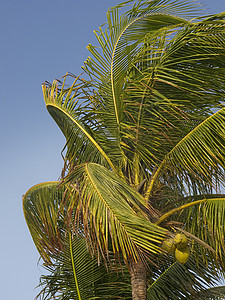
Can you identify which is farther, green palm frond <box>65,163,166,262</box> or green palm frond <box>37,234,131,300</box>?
green palm frond <box>37,234,131,300</box>

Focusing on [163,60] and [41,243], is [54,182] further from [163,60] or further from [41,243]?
[163,60]

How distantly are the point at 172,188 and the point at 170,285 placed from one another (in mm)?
1606

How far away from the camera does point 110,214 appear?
5.35 metres

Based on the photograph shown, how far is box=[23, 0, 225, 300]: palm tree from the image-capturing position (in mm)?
5801

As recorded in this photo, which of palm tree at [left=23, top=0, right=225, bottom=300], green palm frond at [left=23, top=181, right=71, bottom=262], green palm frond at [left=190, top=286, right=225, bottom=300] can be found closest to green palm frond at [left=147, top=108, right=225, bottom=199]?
palm tree at [left=23, top=0, right=225, bottom=300]

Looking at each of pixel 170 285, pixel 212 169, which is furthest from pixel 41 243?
pixel 212 169

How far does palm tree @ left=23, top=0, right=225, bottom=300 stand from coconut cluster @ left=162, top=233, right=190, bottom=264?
0.02m

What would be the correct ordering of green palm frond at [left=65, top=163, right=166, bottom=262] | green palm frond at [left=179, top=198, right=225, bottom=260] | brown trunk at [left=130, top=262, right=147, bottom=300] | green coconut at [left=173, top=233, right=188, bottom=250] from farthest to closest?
brown trunk at [left=130, top=262, right=147, bottom=300] < green palm frond at [left=179, top=198, right=225, bottom=260] < green coconut at [left=173, top=233, right=188, bottom=250] < green palm frond at [left=65, top=163, right=166, bottom=262]

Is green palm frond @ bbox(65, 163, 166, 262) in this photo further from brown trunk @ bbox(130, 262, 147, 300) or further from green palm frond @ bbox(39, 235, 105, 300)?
green palm frond @ bbox(39, 235, 105, 300)

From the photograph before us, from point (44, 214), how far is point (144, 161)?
1.86 m

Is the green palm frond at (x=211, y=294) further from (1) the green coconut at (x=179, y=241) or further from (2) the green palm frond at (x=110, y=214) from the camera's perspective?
(2) the green palm frond at (x=110, y=214)

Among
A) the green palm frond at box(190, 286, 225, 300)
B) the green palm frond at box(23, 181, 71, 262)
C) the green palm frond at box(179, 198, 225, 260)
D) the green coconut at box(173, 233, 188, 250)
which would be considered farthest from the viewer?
the green palm frond at box(190, 286, 225, 300)

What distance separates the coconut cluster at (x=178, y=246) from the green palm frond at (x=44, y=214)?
2.04 meters

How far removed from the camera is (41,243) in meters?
7.52
